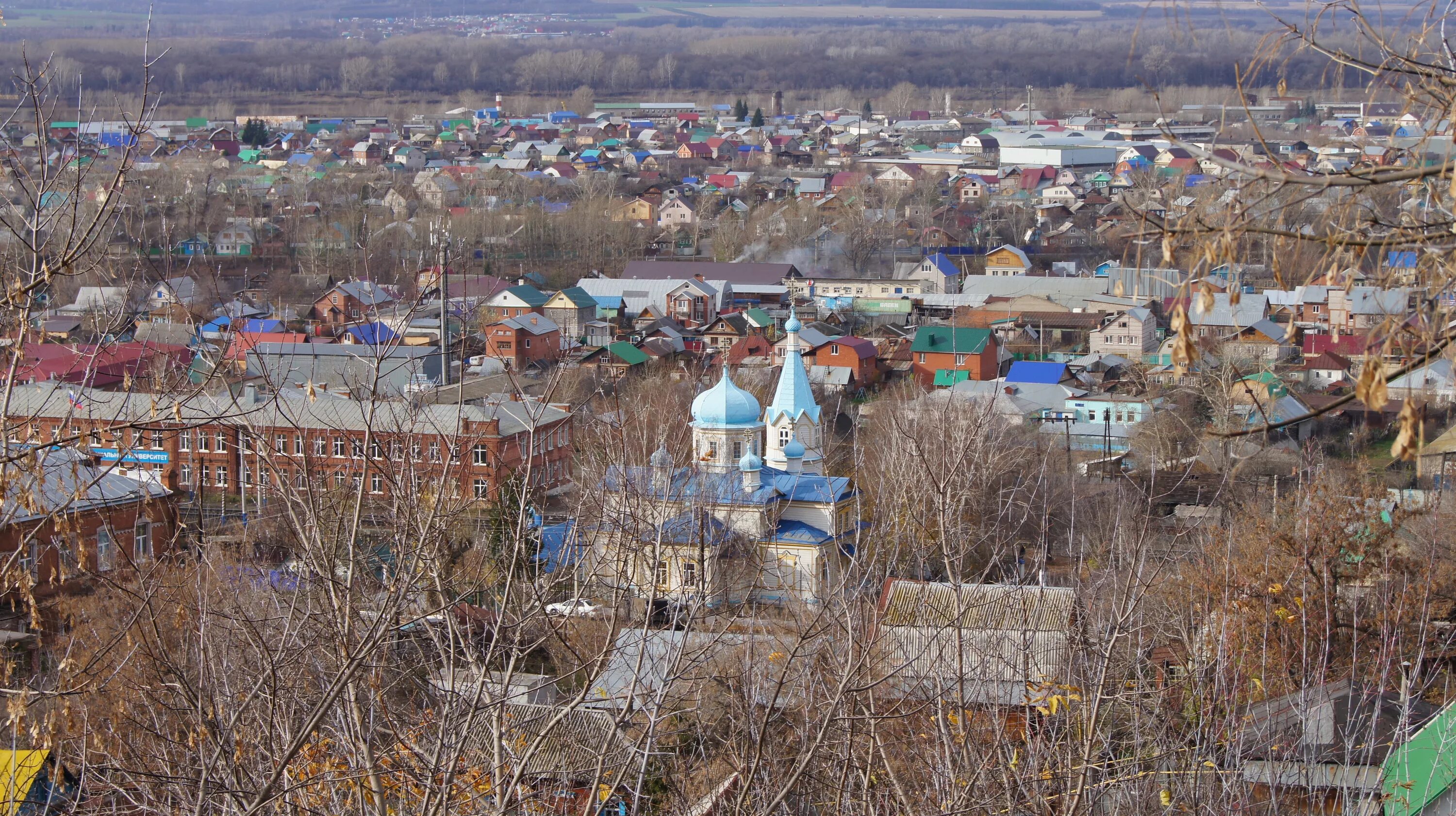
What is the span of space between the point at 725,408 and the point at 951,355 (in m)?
7.19

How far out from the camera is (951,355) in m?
17.0

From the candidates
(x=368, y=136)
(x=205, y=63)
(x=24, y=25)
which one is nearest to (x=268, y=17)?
(x=24, y=25)

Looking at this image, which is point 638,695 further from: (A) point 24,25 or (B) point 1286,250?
(A) point 24,25

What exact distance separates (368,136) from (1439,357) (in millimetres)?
48511

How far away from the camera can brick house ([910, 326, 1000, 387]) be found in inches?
658

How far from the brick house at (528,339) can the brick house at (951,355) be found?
3741mm

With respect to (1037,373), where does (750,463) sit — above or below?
above

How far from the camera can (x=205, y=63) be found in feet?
205

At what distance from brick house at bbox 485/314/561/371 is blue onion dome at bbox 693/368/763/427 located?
6.82m

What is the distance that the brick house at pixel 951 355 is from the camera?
658 inches

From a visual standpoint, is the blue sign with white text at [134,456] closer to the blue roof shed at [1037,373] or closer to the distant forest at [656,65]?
the blue roof shed at [1037,373]

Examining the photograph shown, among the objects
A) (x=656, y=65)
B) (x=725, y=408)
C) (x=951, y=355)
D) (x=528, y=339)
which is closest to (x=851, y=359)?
(x=951, y=355)

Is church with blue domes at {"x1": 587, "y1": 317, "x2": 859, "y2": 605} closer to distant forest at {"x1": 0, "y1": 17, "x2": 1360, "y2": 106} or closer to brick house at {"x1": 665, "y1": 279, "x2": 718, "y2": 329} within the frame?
brick house at {"x1": 665, "y1": 279, "x2": 718, "y2": 329}

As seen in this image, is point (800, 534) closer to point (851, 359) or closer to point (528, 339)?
point (851, 359)
